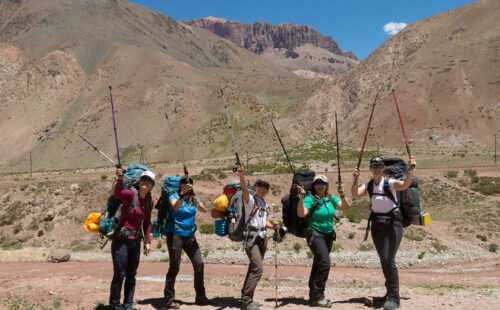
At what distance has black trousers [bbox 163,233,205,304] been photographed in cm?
728

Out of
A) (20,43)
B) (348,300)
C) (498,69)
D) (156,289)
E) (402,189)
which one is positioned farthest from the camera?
(20,43)

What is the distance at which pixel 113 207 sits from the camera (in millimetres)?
6652

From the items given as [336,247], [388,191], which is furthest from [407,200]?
[336,247]

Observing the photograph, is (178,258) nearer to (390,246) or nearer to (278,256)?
(390,246)

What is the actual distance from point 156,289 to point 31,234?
706 inches

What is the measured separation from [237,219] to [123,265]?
6.70 feet

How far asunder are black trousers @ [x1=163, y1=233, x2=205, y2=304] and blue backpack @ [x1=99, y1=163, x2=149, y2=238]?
1194 millimetres

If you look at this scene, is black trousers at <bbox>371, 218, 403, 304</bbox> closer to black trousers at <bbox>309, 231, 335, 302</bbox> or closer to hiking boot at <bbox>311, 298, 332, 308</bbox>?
black trousers at <bbox>309, 231, 335, 302</bbox>

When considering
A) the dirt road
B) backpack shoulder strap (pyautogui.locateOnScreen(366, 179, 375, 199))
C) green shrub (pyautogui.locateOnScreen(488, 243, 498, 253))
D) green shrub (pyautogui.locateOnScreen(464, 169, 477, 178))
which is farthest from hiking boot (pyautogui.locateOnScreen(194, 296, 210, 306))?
green shrub (pyautogui.locateOnScreen(464, 169, 477, 178))

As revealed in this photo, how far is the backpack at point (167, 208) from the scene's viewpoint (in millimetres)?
7348

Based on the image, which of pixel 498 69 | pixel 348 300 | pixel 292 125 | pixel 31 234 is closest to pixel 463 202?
pixel 348 300

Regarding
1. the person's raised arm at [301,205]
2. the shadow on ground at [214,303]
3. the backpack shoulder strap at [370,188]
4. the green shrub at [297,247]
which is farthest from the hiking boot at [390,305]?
the green shrub at [297,247]

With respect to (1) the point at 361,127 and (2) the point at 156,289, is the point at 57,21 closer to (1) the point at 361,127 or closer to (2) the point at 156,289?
(1) the point at 361,127

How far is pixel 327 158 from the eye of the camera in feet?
166
